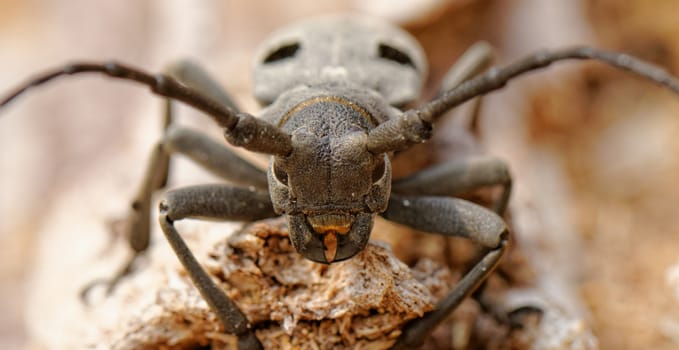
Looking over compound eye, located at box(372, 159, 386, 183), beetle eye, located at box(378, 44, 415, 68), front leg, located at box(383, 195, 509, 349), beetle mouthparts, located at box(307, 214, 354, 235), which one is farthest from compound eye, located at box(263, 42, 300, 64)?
beetle mouthparts, located at box(307, 214, 354, 235)

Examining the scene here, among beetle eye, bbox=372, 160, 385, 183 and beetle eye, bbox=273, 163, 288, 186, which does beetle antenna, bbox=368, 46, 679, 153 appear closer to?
beetle eye, bbox=372, 160, 385, 183

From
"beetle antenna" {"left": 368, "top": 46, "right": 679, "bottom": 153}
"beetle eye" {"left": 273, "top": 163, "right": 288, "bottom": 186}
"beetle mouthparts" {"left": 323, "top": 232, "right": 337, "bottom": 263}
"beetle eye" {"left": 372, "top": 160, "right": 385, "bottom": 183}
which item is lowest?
"beetle mouthparts" {"left": 323, "top": 232, "right": 337, "bottom": 263}

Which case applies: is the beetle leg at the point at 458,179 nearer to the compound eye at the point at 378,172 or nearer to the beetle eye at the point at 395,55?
the compound eye at the point at 378,172

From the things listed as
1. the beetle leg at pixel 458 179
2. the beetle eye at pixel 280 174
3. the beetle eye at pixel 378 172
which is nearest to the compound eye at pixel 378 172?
the beetle eye at pixel 378 172

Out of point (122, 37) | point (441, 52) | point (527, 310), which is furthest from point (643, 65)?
point (122, 37)

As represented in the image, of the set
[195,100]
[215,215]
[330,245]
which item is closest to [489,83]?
[330,245]

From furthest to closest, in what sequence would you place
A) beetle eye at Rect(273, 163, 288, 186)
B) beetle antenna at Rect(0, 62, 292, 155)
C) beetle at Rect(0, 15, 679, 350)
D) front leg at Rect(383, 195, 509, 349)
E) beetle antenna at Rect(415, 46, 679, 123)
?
front leg at Rect(383, 195, 509, 349)
beetle eye at Rect(273, 163, 288, 186)
beetle at Rect(0, 15, 679, 350)
beetle antenna at Rect(415, 46, 679, 123)
beetle antenna at Rect(0, 62, 292, 155)
